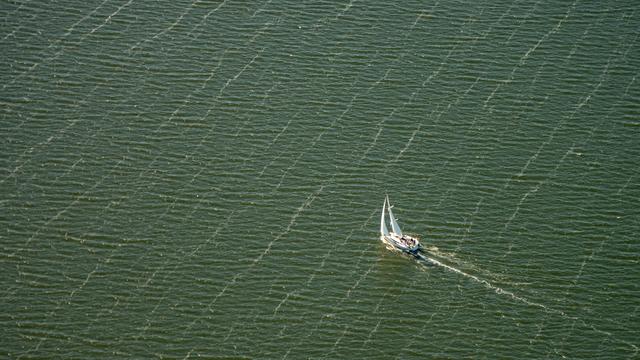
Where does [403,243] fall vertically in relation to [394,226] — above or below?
Answer: below

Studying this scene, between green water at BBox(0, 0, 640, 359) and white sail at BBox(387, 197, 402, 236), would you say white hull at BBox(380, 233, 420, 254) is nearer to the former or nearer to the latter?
white sail at BBox(387, 197, 402, 236)

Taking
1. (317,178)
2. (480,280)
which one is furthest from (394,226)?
(317,178)

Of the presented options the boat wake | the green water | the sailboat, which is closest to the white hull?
the sailboat

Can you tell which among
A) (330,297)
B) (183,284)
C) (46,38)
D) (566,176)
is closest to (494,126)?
(566,176)

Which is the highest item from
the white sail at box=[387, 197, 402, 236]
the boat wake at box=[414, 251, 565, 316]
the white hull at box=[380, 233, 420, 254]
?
the white sail at box=[387, 197, 402, 236]

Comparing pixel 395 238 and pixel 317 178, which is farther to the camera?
pixel 317 178

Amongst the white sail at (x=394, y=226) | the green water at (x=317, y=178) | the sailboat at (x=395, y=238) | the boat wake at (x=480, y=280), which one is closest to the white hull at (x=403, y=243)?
the sailboat at (x=395, y=238)

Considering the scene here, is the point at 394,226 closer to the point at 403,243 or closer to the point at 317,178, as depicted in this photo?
the point at 403,243
